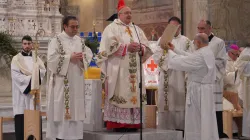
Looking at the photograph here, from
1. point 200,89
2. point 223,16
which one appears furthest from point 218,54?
point 223,16

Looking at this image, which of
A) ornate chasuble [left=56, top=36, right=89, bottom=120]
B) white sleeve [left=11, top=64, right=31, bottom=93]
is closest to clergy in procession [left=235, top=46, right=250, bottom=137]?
ornate chasuble [left=56, top=36, right=89, bottom=120]

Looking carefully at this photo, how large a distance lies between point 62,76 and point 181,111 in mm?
2207

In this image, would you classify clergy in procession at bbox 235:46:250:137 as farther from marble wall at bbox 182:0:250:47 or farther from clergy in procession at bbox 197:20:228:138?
marble wall at bbox 182:0:250:47

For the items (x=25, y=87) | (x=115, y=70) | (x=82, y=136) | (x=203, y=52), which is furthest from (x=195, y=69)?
(x=25, y=87)

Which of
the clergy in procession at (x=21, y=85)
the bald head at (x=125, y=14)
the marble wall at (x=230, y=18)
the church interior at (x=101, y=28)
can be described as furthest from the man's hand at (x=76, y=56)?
the marble wall at (x=230, y=18)

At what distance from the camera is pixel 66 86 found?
8.68m

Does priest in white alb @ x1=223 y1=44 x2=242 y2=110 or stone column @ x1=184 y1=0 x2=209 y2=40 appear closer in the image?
priest in white alb @ x1=223 y1=44 x2=242 y2=110

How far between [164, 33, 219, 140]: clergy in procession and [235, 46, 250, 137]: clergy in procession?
2.11m

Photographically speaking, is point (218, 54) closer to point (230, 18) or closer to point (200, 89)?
point (200, 89)

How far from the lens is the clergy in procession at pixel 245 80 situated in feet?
35.0

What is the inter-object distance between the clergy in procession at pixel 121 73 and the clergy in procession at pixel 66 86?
0.39m

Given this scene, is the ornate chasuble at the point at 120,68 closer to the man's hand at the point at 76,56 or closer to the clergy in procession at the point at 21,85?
the man's hand at the point at 76,56

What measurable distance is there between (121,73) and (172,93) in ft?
3.86

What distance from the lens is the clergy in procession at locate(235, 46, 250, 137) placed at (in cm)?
1068
